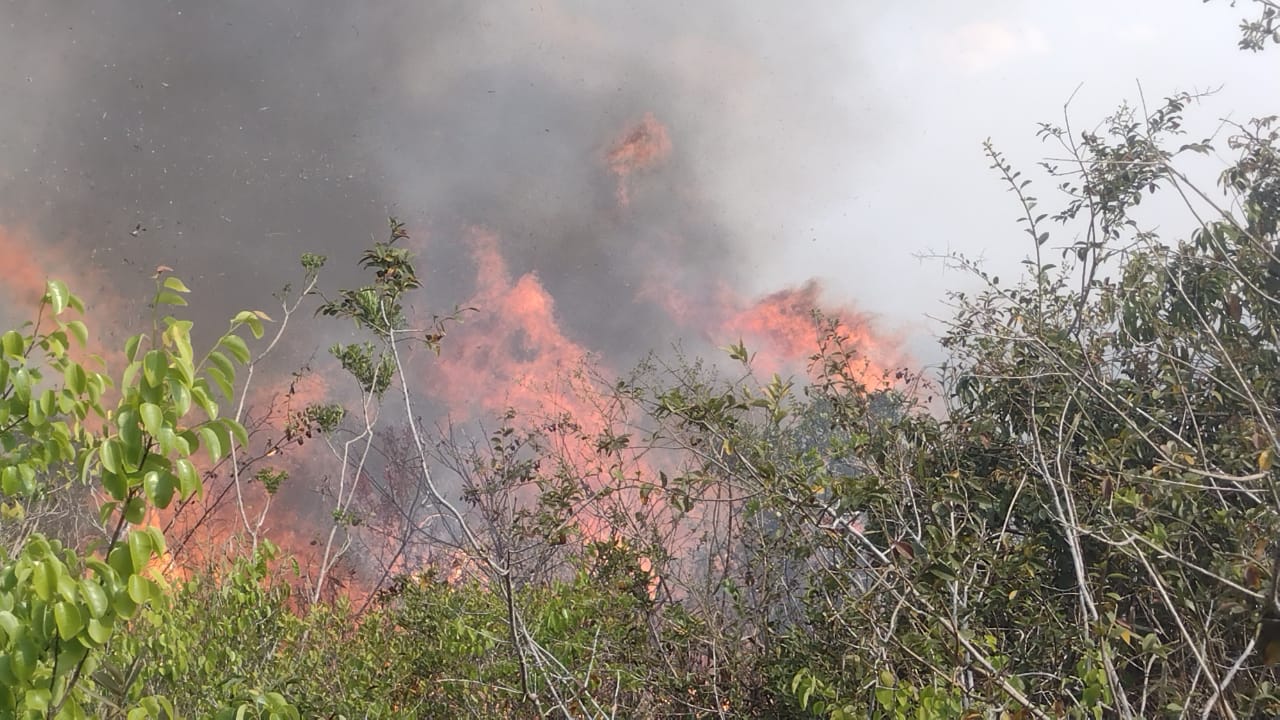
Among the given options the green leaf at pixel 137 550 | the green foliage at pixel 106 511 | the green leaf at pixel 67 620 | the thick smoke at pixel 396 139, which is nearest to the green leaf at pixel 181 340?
the green foliage at pixel 106 511

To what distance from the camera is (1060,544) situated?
13.2 ft

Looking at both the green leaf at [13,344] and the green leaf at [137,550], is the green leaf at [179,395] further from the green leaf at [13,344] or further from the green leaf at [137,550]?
the green leaf at [13,344]

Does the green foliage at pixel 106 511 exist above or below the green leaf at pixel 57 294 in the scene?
below

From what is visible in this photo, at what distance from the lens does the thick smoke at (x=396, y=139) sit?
10.1m

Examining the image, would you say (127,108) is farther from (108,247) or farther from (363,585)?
(363,585)

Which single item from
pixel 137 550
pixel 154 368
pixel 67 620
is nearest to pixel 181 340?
pixel 154 368

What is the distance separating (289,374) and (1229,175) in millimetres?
9884

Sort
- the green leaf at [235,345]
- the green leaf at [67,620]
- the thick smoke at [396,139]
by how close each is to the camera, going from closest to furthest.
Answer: the green leaf at [67,620] → the green leaf at [235,345] → the thick smoke at [396,139]

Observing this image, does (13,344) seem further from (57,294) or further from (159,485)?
(159,485)

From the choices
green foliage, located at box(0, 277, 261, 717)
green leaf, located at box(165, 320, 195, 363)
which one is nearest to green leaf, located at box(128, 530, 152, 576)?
green foliage, located at box(0, 277, 261, 717)

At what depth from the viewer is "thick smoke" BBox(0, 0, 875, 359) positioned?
10109mm

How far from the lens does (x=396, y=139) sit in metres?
11.2

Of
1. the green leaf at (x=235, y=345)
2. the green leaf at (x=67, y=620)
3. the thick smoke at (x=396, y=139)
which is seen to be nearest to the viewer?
the green leaf at (x=67, y=620)

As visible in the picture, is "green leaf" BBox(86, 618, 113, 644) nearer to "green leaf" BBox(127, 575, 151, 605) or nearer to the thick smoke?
"green leaf" BBox(127, 575, 151, 605)
